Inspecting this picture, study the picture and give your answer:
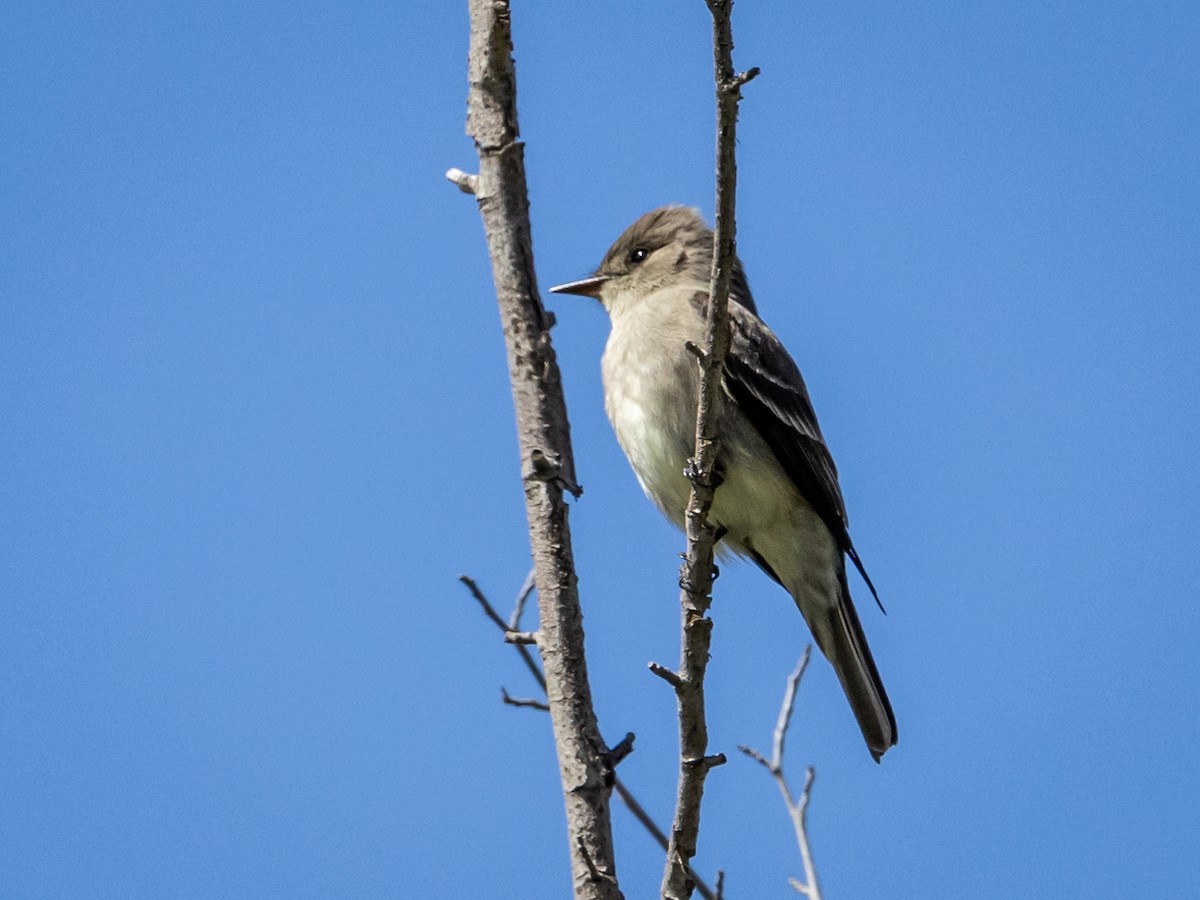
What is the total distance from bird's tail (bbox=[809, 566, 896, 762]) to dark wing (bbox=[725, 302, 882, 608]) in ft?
0.92

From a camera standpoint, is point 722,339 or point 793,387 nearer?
point 722,339

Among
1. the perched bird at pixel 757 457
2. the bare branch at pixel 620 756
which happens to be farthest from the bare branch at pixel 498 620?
the perched bird at pixel 757 457

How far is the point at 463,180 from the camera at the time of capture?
4.05 m

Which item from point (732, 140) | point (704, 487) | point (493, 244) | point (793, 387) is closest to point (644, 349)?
point (793, 387)

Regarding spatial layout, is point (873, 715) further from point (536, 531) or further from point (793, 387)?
point (536, 531)

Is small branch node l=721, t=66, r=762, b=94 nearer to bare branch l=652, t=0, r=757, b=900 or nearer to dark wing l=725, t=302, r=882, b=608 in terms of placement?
bare branch l=652, t=0, r=757, b=900

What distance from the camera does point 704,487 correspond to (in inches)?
172

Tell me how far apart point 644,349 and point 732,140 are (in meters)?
3.23

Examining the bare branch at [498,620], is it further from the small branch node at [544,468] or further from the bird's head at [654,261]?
the bird's head at [654,261]

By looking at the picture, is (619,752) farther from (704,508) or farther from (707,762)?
(704,508)

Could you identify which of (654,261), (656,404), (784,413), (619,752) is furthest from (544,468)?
(654,261)

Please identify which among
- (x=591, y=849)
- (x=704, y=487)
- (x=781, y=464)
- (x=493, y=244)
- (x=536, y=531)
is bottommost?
(x=591, y=849)

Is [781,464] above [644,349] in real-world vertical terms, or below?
below

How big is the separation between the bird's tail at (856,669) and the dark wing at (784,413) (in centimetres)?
28
